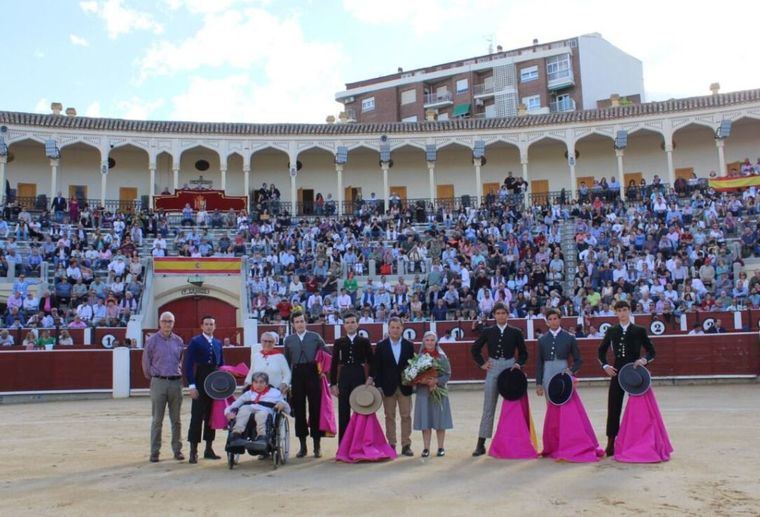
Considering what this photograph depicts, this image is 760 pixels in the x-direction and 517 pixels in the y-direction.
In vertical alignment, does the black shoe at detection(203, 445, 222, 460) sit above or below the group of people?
below

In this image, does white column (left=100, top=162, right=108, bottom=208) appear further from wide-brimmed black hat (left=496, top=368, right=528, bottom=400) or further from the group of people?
wide-brimmed black hat (left=496, top=368, right=528, bottom=400)

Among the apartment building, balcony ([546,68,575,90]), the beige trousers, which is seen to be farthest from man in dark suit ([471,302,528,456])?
balcony ([546,68,575,90])

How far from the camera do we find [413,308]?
62.4 feet

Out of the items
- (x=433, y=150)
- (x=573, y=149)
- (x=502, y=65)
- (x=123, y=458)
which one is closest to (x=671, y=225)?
(x=573, y=149)

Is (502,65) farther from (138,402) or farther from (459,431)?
(459,431)

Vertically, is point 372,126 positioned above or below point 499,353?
above

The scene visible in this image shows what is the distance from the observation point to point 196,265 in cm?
2278

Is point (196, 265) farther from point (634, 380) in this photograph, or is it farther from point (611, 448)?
point (634, 380)

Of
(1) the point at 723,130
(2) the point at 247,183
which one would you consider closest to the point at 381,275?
(2) the point at 247,183

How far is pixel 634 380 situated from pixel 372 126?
24.2 m

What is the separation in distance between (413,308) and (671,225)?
8.23 m

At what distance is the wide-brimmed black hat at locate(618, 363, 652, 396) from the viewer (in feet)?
23.9

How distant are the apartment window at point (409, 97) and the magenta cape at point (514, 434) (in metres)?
43.3

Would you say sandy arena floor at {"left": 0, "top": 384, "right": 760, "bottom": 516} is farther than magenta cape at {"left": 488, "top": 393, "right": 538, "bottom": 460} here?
No
